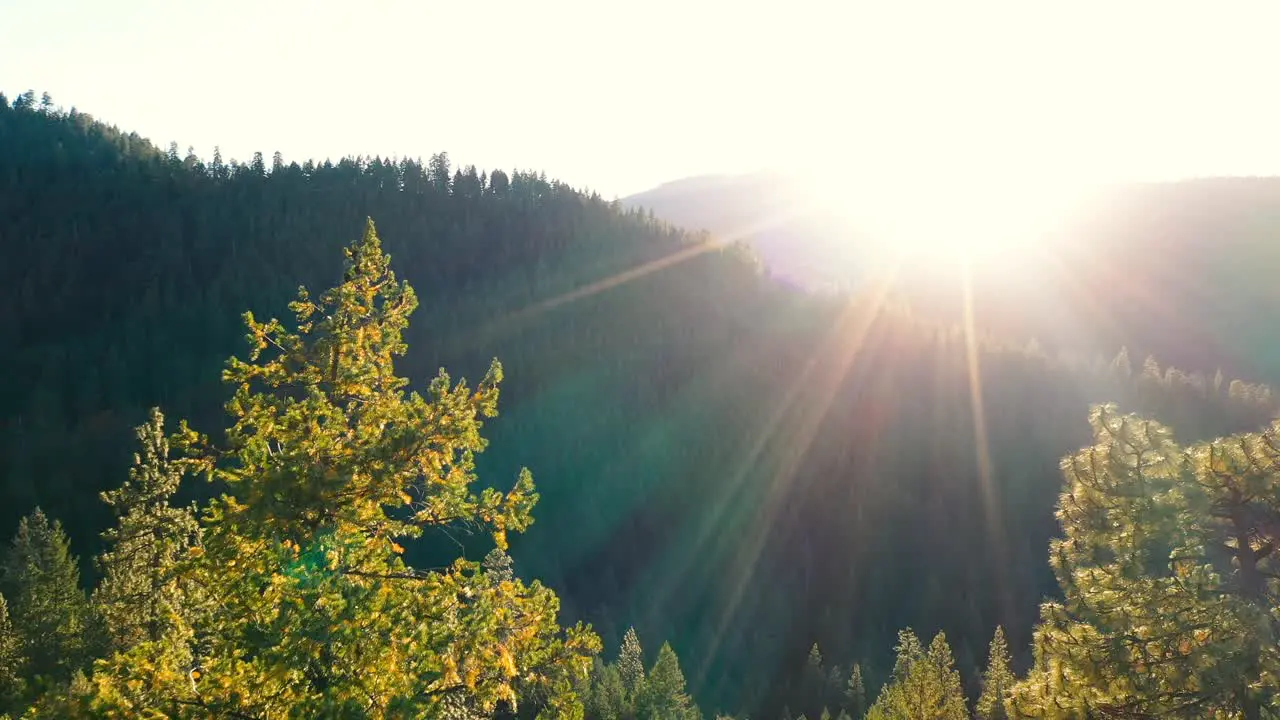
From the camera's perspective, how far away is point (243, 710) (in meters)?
9.15

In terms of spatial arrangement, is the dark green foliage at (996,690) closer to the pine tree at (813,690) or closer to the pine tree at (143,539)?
the pine tree at (143,539)

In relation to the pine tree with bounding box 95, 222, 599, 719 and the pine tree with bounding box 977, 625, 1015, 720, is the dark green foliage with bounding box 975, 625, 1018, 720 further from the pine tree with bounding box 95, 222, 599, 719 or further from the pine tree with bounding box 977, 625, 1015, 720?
the pine tree with bounding box 95, 222, 599, 719

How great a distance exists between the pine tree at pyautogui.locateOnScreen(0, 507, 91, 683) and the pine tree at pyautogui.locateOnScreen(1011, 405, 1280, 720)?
27.8m

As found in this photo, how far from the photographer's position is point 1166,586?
39.1ft

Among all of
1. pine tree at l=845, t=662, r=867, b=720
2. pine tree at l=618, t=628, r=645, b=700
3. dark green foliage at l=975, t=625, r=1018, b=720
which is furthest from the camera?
pine tree at l=845, t=662, r=867, b=720

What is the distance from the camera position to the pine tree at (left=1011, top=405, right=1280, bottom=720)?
11320 millimetres

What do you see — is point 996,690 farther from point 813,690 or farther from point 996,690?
point 813,690

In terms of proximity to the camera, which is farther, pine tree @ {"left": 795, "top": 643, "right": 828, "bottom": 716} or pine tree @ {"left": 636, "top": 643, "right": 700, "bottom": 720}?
pine tree @ {"left": 795, "top": 643, "right": 828, "bottom": 716}

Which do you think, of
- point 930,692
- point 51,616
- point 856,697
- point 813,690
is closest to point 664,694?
point 930,692

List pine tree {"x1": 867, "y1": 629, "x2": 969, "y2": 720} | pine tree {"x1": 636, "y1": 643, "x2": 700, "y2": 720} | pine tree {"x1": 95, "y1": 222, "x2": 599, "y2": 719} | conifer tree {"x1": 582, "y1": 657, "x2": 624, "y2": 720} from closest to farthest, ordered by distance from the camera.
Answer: pine tree {"x1": 95, "y1": 222, "x2": 599, "y2": 719}, pine tree {"x1": 867, "y1": 629, "x2": 969, "y2": 720}, conifer tree {"x1": 582, "y1": 657, "x2": 624, "y2": 720}, pine tree {"x1": 636, "y1": 643, "x2": 700, "y2": 720}

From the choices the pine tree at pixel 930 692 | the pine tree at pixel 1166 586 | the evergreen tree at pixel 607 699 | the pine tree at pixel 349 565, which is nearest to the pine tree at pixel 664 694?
the evergreen tree at pixel 607 699

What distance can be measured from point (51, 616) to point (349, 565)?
31.6 m

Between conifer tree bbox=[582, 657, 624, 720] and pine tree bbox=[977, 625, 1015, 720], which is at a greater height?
pine tree bbox=[977, 625, 1015, 720]

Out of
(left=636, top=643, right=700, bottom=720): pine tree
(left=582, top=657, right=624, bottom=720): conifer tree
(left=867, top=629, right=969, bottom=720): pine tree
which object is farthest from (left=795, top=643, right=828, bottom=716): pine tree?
(left=867, top=629, right=969, bottom=720): pine tree
